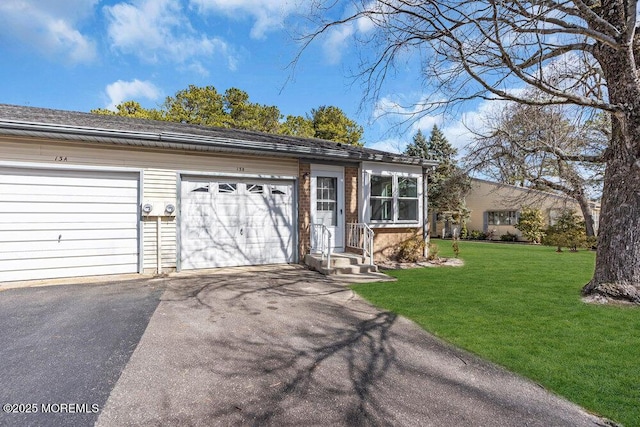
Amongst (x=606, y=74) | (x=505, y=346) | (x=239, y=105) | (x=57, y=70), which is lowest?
(x=505, y=346)

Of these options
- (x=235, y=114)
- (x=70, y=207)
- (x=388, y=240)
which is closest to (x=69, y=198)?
(x=70, y=207)

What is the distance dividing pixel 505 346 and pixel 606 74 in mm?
5192

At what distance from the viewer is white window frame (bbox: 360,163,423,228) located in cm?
890

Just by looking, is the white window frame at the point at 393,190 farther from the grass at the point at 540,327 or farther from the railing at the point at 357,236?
the grass at the point at 540,327

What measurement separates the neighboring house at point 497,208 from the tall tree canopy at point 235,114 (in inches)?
399

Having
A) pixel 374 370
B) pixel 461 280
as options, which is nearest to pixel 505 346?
pixel 374 370

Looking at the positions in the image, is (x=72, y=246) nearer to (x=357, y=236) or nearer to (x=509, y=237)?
(x=357, y=236)

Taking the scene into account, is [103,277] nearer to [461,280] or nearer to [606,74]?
[461,280]

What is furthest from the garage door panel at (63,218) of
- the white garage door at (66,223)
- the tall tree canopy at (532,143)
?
the tall tree canopy at (532,143)

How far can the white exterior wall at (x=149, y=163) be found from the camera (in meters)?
5.99

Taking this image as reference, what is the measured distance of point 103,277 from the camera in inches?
251

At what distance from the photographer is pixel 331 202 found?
8703mm

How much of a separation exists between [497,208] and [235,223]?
72.1 feet

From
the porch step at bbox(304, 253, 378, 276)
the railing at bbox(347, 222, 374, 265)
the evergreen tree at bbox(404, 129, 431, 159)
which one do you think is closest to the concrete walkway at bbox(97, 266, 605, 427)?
the porch step at bbox(304, 253, 378, 276)
